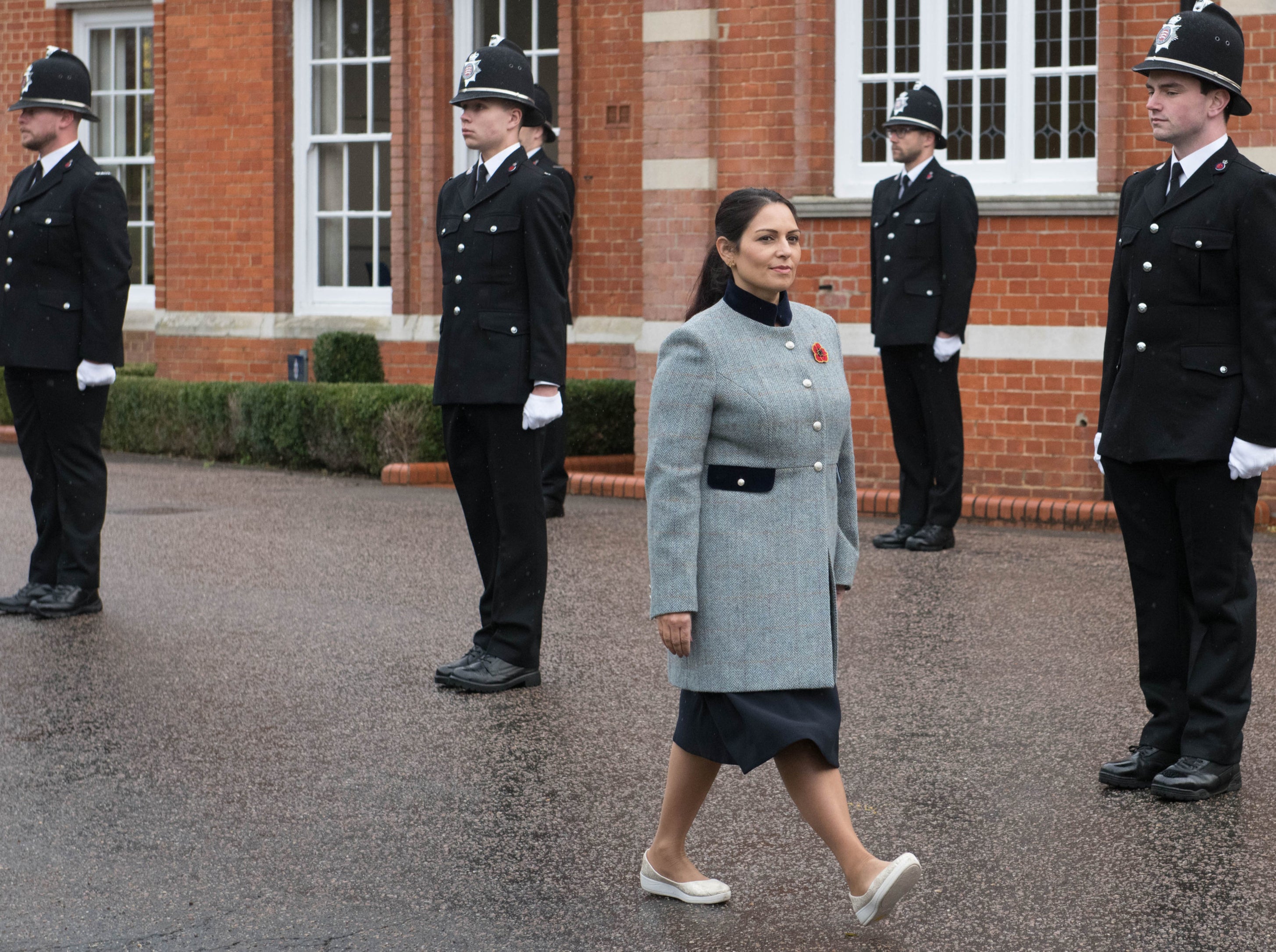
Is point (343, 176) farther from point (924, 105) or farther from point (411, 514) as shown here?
point (924, 105)

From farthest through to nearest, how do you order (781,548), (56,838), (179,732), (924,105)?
(924,105)
(179,732)
(56,838)
(781,548)

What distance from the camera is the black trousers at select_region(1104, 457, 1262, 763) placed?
5.21 metres

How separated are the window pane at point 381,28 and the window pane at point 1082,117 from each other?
23.4 ft

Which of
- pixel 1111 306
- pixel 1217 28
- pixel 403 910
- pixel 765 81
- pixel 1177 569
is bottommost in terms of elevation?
pixel 403 910

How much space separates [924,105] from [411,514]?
4119 mm

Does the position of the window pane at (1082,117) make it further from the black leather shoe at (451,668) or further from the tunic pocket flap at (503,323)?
the black leather shoe at (451,668)

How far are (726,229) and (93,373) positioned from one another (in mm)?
4469

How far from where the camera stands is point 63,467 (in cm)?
812

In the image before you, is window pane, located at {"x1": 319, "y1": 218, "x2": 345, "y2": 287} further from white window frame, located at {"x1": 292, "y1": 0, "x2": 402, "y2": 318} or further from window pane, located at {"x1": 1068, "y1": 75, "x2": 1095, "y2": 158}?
window pane, located at {"x1": 1068, "y1": 75, "x2": 1095, "y2": 158}

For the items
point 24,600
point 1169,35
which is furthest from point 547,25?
point 1169,35

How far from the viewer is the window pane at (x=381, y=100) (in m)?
16.7

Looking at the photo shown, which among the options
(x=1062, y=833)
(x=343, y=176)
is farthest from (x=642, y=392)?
(x=1062, y=833)

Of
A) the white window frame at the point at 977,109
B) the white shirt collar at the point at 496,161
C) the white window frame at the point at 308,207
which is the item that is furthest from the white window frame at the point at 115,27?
the white shirt collar at the point at 496,161

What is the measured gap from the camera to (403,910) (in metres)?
4.27
